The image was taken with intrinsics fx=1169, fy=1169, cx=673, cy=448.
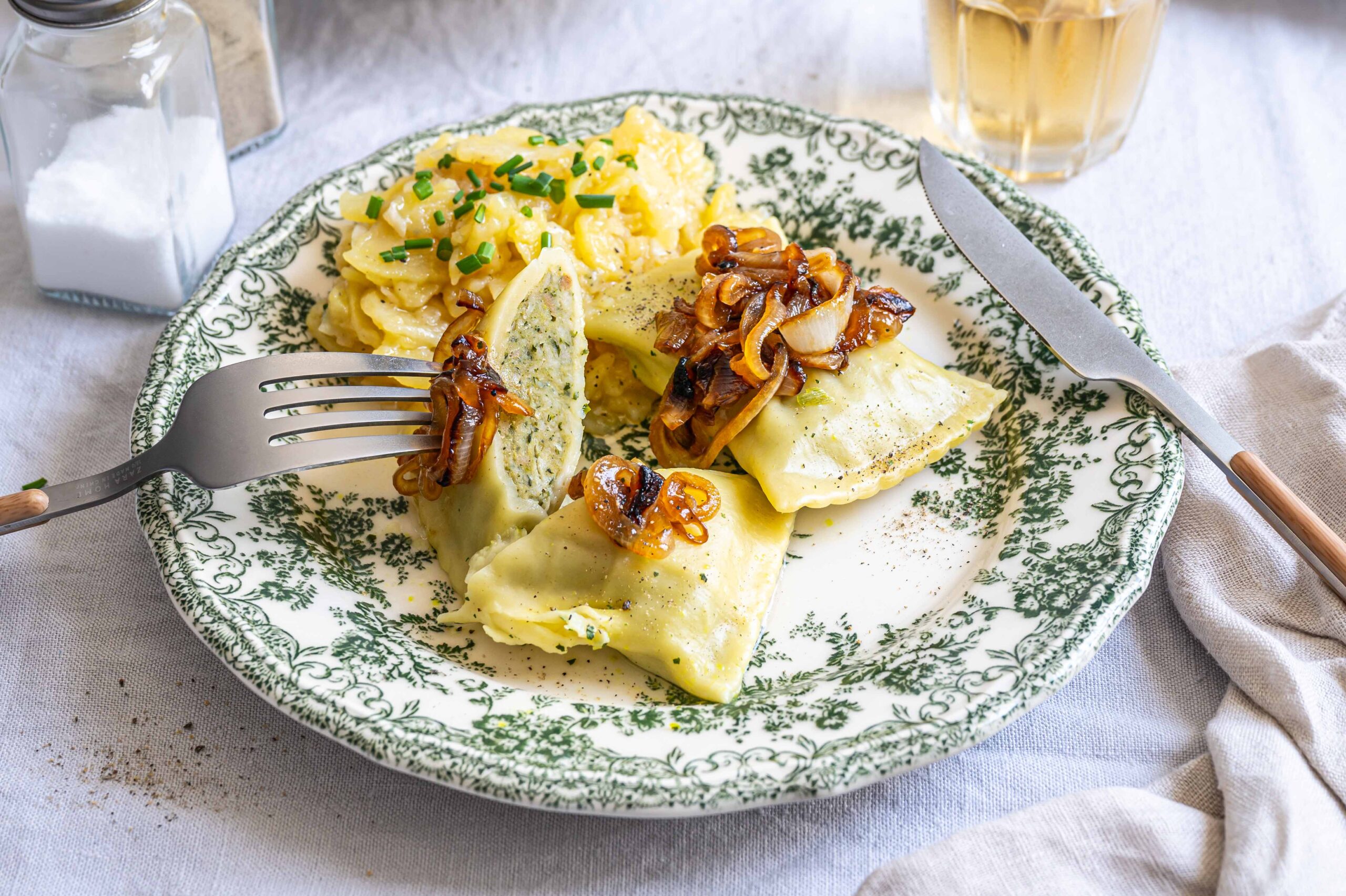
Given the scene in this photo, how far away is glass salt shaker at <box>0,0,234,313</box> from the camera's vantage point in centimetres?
392

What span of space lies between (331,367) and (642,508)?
982 millimetres

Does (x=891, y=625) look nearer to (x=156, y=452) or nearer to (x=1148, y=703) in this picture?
(x=1148, y=703)

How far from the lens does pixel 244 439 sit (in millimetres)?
3080

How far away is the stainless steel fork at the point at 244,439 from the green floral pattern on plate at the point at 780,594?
172 millimetres

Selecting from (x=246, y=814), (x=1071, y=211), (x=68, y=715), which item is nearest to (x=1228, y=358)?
(x=1071, y=211)

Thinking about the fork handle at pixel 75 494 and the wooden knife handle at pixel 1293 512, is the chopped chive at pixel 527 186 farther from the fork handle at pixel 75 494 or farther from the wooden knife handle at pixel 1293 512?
the wooden knife handle at pixel 1293 512

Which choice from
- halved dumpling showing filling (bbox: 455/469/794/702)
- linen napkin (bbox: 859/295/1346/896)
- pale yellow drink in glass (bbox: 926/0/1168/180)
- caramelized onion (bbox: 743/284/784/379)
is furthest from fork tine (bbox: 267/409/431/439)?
pale yellow drink in glass (bbox: 926/0/1168/180)

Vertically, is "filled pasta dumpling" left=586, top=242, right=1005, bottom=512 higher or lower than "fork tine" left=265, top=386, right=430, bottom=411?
lower

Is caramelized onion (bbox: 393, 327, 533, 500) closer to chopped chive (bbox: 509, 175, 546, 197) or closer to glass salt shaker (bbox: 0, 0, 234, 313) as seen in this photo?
chopped chive (bbox: 509, 175, 546, 197)

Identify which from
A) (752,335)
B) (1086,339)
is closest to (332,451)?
(752,335)

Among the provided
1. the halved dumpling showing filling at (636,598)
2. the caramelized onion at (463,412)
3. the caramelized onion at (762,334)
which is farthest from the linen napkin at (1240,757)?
the caramelized onion at (463,412)

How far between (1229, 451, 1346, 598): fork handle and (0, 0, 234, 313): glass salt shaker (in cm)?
353

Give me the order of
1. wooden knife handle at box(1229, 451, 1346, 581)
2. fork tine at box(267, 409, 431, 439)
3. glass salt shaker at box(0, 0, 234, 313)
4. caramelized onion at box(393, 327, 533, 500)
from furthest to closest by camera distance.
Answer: glass salt shaker at box(0, 0, 234, 313) → caramelized onion at box(393, 327, 533, 500) → fork tine at box(267, 409, 431, 439) → wooden knife handle at box(1229, 451, 1346, 581)

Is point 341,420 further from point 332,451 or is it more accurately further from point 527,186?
point 527,186
